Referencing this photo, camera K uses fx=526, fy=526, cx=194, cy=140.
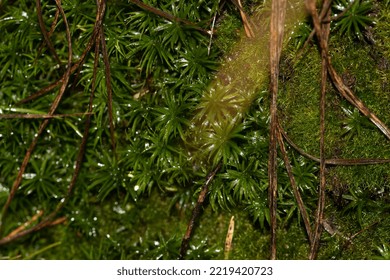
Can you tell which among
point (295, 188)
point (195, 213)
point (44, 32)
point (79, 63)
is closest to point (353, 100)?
point (295, 188)

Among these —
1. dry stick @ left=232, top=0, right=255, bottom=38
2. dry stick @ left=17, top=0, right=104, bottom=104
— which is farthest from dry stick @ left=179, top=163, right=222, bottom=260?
dry stick @ left=17, top=0, right=104, bottom=104

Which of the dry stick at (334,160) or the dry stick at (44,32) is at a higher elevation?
the dry stick at (44,32)

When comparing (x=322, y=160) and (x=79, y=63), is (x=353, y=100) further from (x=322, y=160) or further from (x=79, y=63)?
(x=79, y=63)

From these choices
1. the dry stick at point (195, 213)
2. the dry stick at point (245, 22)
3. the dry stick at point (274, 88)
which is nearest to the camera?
the dry stick at point (274, 88)

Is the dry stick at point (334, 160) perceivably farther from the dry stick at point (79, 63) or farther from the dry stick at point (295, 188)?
the dry stick at point (79, 63)

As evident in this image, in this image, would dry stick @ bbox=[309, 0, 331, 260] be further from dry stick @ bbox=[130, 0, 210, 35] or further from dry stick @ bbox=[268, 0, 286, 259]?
dry stick @ bbox=[130, 0, 210, 35]

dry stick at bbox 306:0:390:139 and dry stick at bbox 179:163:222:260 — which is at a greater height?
dry stick at bbox 306:0:390:139

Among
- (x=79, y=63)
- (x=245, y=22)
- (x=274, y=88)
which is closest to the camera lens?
(x=274, y=88)

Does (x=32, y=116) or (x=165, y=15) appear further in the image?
(x=32, y=116)

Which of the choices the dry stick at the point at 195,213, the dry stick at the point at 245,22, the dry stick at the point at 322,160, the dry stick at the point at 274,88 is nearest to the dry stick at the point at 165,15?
the dry stick at the point at 245,22
